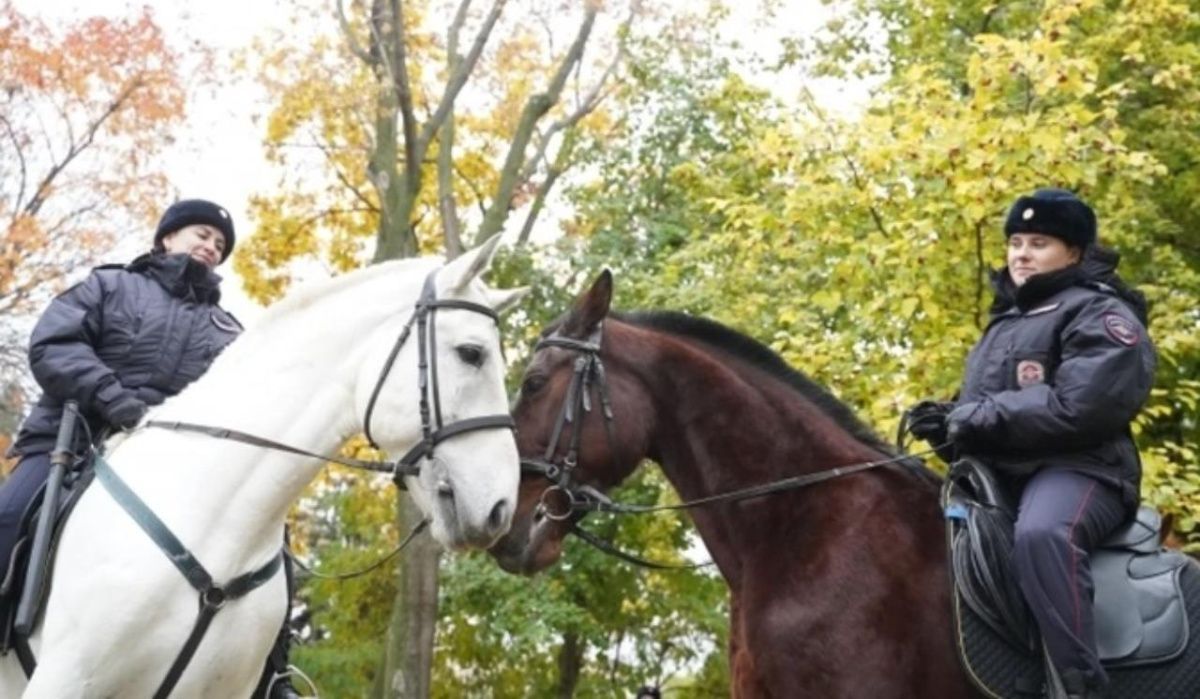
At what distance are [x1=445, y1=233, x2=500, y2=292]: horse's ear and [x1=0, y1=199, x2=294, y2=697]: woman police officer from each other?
142cm

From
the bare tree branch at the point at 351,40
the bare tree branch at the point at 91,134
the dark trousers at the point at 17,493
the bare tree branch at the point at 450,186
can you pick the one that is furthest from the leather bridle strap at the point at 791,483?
the bare tree branch at the point at 91,134

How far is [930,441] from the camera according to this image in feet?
21.7

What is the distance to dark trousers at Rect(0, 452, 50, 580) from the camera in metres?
6.29

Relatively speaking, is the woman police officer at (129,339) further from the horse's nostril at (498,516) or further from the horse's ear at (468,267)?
the horse's nostril at (498,516)

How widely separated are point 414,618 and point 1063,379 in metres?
16.5

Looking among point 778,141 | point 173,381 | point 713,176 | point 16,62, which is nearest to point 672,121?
point 713,176

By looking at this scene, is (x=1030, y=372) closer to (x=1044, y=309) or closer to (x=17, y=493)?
(x=1044, y=309)

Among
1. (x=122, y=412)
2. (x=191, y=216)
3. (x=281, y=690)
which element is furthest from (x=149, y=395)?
(x=281, y=690)

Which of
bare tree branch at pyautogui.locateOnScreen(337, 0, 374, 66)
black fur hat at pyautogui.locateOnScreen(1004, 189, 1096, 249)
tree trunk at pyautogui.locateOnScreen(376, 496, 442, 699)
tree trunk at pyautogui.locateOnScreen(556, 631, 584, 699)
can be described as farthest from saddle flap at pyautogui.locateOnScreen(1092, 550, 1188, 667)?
tree trunk at pyautogui.locateOnScreen(556, 631, 584, 699)

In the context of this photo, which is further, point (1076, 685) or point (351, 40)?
point (351, 40)

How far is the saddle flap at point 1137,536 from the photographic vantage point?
19.6 ft

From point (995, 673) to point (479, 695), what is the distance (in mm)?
24380

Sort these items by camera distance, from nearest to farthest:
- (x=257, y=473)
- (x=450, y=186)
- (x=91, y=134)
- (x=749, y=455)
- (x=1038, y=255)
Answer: (x=257, y=473) → (x=1038, y=255) → (x=749, y=455) → (x=91, y=134) → (x=450, y=186)

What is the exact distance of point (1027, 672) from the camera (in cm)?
584
